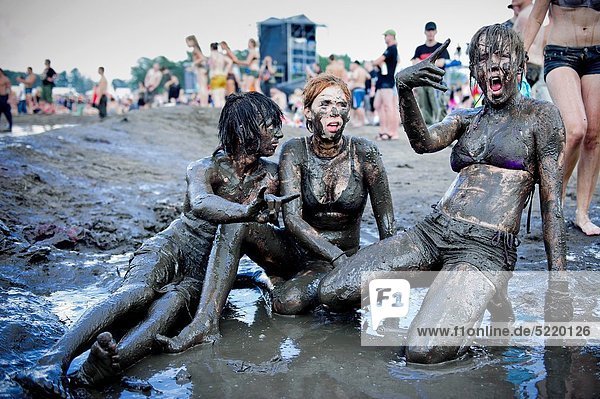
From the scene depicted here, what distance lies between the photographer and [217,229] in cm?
362

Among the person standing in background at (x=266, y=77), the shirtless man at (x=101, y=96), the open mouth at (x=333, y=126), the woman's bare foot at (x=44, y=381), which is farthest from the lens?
the person standing in background at (x=266, y=77)

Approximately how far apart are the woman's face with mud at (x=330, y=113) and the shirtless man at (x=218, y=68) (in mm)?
A: 10588

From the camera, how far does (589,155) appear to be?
16.9ft

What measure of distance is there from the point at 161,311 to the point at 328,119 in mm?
1584

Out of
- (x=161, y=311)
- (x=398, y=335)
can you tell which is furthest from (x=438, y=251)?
(x=161, y=311)

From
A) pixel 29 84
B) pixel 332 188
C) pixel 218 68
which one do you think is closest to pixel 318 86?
pixel 332 188

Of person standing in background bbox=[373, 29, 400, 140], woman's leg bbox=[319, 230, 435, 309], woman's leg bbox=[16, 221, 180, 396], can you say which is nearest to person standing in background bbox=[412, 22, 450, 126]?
person standing in background bbox=[373, 29, 400, 140]

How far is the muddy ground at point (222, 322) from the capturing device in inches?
107

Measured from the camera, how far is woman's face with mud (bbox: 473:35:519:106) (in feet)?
10.8

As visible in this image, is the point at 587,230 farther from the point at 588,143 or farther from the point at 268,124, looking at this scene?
the point at 268,124

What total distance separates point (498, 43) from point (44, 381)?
9.45 feet

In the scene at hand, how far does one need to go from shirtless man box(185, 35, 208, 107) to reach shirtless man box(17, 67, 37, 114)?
666cm

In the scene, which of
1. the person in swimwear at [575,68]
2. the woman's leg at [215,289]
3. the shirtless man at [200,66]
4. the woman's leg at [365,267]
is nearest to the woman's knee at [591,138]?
the person in swimwear at [575,68]

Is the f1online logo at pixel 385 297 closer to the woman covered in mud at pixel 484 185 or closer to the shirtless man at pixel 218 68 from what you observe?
the woman covered in mud at pixel 484 185
